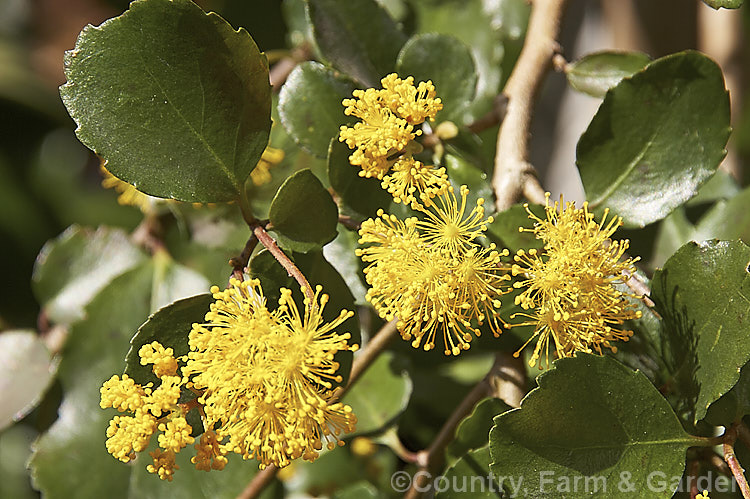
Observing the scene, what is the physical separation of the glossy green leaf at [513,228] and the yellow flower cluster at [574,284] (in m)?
0.04

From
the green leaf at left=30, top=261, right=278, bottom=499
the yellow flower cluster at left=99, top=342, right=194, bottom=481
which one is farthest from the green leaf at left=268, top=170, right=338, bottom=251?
the green leaf at left=30, top=261, right=278, bottom=499

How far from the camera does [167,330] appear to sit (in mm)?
591

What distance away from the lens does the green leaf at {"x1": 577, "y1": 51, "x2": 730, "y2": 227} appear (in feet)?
2.22

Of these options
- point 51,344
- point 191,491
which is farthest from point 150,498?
point 51,344

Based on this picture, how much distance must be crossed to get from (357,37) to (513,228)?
0.28 meters

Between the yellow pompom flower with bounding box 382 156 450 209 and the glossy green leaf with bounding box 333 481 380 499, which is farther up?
the yellow pompom flower with bounding box 382 156 450 209

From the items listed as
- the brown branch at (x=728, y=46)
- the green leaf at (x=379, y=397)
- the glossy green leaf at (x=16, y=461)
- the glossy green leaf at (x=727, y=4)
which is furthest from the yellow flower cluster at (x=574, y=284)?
the glossy green leaf at (x=16, y=461)

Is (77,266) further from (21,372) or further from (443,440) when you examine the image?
(443,440)

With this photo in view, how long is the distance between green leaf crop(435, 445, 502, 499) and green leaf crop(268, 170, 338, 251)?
0.24 metres

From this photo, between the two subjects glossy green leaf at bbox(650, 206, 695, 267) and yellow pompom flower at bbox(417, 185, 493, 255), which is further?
glossy green leaf at bbox(650, 206, 695, 267)

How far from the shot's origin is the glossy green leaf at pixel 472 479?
66 centimetres

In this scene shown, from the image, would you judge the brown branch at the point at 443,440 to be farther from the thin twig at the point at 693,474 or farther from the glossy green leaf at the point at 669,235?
the glossy green leaf at the point at 669,235

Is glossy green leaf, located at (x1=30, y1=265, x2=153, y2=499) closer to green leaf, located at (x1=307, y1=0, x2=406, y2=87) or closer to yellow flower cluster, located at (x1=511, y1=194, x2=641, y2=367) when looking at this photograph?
green leaf, located at (x1=307, y1=0, x2=406, y2=87)

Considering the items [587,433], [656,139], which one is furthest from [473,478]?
[656,139]
